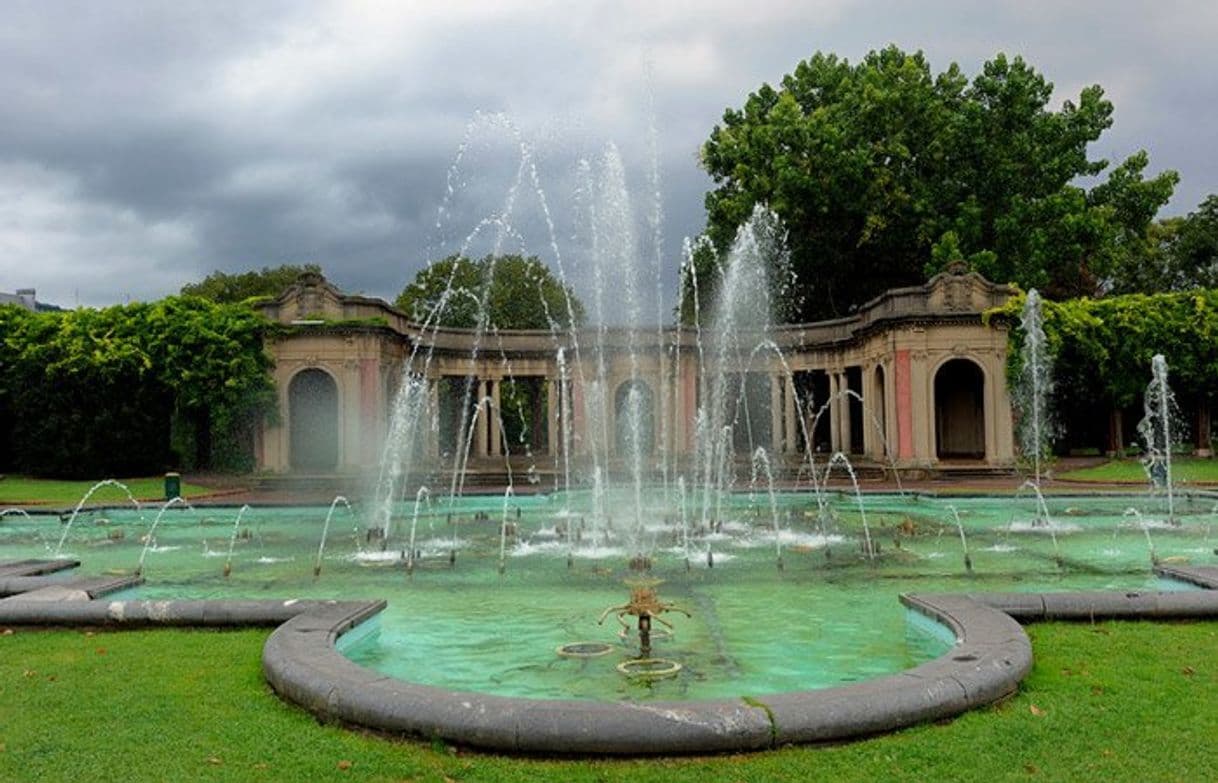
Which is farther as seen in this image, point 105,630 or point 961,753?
point 105,630

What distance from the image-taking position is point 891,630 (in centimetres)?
945

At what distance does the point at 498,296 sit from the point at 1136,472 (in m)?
36.3

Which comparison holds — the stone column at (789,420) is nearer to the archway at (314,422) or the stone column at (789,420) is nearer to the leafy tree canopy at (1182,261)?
the archway at (314,422)

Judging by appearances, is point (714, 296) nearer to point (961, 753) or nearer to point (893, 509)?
point (893, 509)

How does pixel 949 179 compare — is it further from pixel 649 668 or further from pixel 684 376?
pixel 649 668

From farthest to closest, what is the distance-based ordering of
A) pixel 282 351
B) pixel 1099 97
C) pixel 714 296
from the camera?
pixel 714 296
pixel 1099 97
pixel 282 351

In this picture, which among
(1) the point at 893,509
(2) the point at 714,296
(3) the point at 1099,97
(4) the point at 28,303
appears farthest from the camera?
(4) the point at 28,303

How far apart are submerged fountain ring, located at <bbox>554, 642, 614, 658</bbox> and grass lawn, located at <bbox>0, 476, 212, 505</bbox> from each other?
2177 cm

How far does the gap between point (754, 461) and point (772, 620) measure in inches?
Result: 1125

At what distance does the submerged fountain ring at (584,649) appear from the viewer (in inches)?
331

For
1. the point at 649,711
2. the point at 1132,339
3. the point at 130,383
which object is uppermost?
the point at 1132,339

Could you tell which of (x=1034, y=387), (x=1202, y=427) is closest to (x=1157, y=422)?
(x=1202, y=427)

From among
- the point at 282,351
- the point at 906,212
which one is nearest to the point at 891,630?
the point at 282,351

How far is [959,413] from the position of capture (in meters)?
42.0
